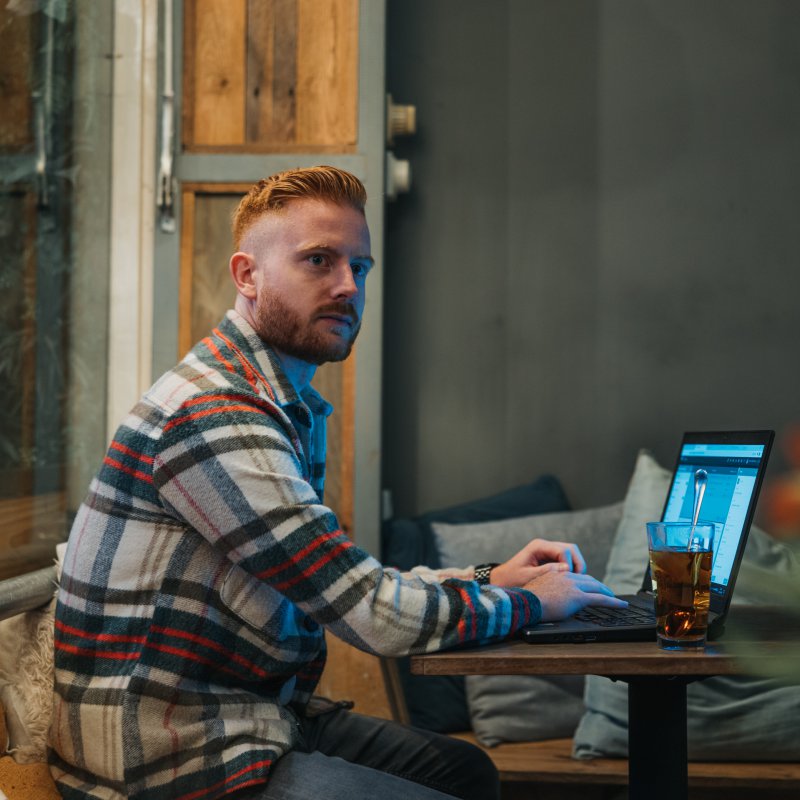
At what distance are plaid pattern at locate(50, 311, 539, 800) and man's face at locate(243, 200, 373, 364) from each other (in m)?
0.19

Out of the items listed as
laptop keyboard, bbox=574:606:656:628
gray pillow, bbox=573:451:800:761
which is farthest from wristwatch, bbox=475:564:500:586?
gray pillow, bbox=573:451:800:761

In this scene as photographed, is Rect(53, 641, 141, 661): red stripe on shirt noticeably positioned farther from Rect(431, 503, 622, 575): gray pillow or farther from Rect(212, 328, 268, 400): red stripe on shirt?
Rect(431, 503, 622, 575): gray pillow

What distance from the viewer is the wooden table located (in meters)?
1.23

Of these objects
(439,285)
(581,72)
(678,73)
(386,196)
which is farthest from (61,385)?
(678,73)

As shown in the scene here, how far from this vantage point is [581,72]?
10.2ft

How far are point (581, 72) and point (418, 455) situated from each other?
4.33ft

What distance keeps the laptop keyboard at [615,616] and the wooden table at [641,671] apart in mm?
80

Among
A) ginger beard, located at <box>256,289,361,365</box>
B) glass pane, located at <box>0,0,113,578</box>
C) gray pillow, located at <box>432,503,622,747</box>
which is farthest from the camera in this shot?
gray pillow, located at <box>432,503,622,747</box>

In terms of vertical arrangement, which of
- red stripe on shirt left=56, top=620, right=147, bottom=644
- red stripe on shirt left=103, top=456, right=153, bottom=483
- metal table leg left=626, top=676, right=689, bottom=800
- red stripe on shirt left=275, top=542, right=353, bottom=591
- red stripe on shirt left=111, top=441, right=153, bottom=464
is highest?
red stripe on shirt left=111, top=441, right=153, bottom=464

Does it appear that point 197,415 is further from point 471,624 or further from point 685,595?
point 685,595

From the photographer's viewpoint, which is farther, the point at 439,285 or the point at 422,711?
→ the point at 439,285

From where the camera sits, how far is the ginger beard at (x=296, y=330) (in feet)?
5.18

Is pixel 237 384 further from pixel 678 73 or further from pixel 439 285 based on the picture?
pixel 678 73

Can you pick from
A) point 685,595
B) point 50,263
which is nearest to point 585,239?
point 50,263
